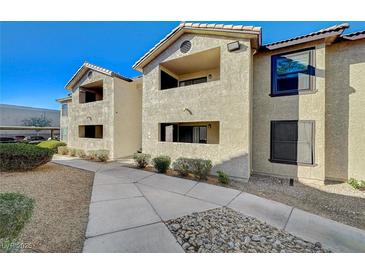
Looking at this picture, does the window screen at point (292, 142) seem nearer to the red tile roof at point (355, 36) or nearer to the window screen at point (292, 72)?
the window screen at point (292, 72)

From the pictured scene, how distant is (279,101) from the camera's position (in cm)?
752

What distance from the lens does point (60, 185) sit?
18.6 ft

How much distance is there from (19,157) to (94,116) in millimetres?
6112

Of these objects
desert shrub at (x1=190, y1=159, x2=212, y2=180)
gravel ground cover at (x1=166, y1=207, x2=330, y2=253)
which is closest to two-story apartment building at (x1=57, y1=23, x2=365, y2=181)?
desert shrub at (x1=190, y1=159, x2=212, y2=180)

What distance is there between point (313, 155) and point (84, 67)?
1579 cm

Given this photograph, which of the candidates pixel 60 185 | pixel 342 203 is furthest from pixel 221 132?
pixel 60 185

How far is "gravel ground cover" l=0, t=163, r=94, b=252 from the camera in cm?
281

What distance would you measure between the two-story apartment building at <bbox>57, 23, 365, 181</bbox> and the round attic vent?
0.05m

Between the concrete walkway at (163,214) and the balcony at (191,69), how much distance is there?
6438mm

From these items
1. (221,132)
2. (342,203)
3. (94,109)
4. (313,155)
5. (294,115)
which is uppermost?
(94,109)

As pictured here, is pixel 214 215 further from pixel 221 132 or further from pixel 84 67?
pixel 84 67

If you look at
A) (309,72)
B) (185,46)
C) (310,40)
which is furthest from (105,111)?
(310,40)

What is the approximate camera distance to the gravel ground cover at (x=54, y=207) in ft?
Answer: 9.21

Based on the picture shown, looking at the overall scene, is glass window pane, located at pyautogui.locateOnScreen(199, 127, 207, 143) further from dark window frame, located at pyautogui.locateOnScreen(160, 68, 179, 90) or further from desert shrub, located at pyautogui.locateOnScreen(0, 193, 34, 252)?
desert shrub, located at pyautogui.locateOnScreen(0, 193, 34, 252)
